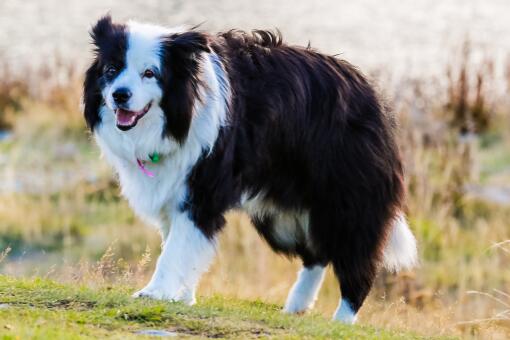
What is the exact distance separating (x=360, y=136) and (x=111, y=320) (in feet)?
8.74

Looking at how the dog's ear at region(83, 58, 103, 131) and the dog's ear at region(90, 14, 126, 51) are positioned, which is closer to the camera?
the dog's ear at region(90, 14, 126, 51)

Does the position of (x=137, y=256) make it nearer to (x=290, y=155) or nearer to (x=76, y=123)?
(x=76, y=123)

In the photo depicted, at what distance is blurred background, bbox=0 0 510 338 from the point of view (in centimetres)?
1170

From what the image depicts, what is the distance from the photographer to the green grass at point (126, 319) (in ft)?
18.6

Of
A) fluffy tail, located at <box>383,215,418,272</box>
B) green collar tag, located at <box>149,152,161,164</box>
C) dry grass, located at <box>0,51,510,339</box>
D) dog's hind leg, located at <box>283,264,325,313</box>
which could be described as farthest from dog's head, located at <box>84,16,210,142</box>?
dry grass, located at <box>0,51,510,339</box>

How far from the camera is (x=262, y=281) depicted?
11.5 meters

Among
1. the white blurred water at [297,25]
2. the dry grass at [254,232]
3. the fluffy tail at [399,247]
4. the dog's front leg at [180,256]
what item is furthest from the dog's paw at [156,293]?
the white blurred water at [297,25]

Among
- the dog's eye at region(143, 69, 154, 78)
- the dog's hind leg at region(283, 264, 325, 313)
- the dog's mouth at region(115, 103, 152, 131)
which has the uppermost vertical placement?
the dog's eye at region(143, 69, 154, 78)

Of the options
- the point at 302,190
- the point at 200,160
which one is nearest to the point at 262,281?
the point at 302,190

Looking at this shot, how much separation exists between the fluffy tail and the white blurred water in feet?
31.9

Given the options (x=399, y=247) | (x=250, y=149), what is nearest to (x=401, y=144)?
(x=399, y=247)

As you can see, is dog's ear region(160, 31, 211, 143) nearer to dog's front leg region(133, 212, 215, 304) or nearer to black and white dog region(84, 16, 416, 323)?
black and white dog region(84, 16, 416, 323)

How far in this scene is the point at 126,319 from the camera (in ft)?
19.8

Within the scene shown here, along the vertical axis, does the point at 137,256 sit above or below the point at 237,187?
below
